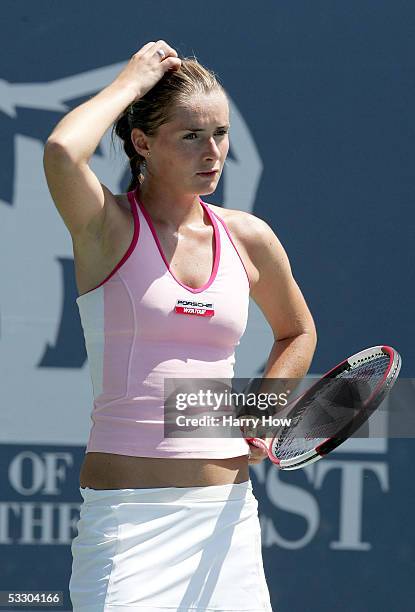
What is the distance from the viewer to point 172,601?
1896 millimetres

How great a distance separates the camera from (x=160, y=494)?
6.29ft

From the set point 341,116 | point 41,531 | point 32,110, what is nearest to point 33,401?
point 41,531

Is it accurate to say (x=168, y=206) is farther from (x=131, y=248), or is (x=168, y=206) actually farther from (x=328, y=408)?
(x=328, y=408)

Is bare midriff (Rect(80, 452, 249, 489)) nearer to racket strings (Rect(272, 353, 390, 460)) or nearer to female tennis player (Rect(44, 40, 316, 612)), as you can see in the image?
female tennis player (Rect(44, 40, 316, 612))

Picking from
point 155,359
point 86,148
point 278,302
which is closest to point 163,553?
point 155,359

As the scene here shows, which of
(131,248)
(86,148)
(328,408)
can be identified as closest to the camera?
(86,148)

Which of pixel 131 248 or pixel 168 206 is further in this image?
pixel 168 206

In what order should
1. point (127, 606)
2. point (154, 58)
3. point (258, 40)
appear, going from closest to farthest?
point (127, 606), point (154, 58), point (258, 40)

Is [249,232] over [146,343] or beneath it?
over

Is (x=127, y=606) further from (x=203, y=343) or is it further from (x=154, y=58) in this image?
Answer: (x=154, y=58)

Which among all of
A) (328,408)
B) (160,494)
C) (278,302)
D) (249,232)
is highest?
(249,232)

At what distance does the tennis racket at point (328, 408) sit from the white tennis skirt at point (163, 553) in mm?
187

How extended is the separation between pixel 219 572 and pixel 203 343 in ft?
1.36

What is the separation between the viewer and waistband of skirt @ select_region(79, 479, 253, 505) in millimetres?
1909
